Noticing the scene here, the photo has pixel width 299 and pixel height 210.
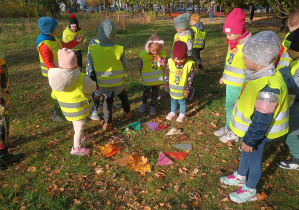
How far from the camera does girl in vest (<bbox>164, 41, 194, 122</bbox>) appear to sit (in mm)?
4395

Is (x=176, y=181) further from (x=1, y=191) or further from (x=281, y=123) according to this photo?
(x=1, y=191)

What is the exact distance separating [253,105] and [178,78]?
231 centimetres

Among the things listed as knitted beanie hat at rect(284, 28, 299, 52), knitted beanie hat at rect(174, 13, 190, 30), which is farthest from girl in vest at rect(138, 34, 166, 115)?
knitted beanie hat at rect(284, 28, 299, 52)

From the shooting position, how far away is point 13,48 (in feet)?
46.5

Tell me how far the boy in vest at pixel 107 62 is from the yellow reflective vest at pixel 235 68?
202cm

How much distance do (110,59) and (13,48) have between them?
1315 cm

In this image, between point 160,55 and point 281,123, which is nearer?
point 281,123

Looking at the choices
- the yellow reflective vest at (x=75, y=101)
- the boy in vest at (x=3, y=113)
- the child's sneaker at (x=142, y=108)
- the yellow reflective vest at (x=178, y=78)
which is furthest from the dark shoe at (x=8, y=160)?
the yellow reflective vest at (x=178, y=78)

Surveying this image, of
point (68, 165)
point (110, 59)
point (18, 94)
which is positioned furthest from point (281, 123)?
point (18, 94)

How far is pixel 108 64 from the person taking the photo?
167 inches

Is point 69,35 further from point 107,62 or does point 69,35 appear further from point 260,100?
point 260,100

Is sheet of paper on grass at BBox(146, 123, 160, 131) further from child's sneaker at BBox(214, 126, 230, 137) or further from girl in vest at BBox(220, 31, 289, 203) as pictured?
girl in vest at BBox(220, 31, 289, 203)

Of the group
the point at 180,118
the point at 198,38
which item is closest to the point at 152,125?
the point at 180,118

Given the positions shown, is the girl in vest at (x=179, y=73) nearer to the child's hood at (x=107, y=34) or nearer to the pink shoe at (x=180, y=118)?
the pink shoe at (x=180, y=118)
